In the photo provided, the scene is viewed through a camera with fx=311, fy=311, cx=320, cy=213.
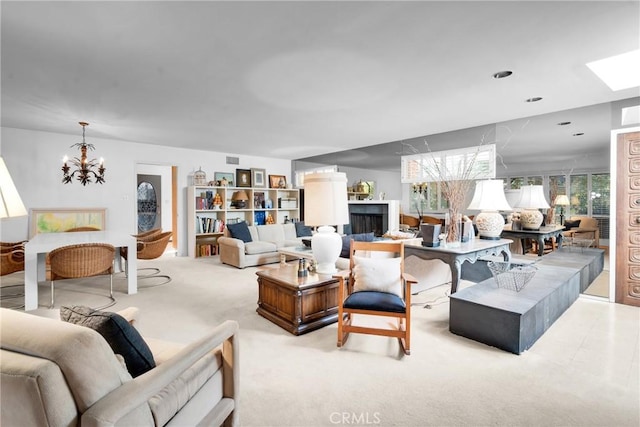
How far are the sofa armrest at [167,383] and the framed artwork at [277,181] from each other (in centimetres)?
643

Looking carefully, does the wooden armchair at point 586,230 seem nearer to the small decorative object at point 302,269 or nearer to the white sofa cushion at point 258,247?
the small decorative object at point 302,269

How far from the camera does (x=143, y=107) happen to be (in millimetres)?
3803

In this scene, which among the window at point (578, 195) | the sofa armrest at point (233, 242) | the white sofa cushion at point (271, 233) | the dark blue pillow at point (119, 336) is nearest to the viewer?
the dark blue pillow at point (119, 336)

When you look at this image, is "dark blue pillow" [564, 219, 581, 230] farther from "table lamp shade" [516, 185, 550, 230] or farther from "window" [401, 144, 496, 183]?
"window" [401, 144, 496, 183]

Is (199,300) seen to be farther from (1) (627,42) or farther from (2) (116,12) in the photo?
(1) (627,42)

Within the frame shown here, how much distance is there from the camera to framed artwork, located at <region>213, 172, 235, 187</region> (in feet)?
22.3

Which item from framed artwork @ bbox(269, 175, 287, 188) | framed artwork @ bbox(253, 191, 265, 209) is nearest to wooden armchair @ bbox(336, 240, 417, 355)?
framed artwork @ bbox(253, 191, 265, 209)

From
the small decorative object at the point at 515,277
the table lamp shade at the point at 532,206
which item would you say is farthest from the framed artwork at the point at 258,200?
the small decorative object at the point at 515,277

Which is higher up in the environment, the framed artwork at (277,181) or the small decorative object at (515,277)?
the framed artwork at (277,181)

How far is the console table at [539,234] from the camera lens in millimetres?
4359

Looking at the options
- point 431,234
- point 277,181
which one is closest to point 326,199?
point 431,234
